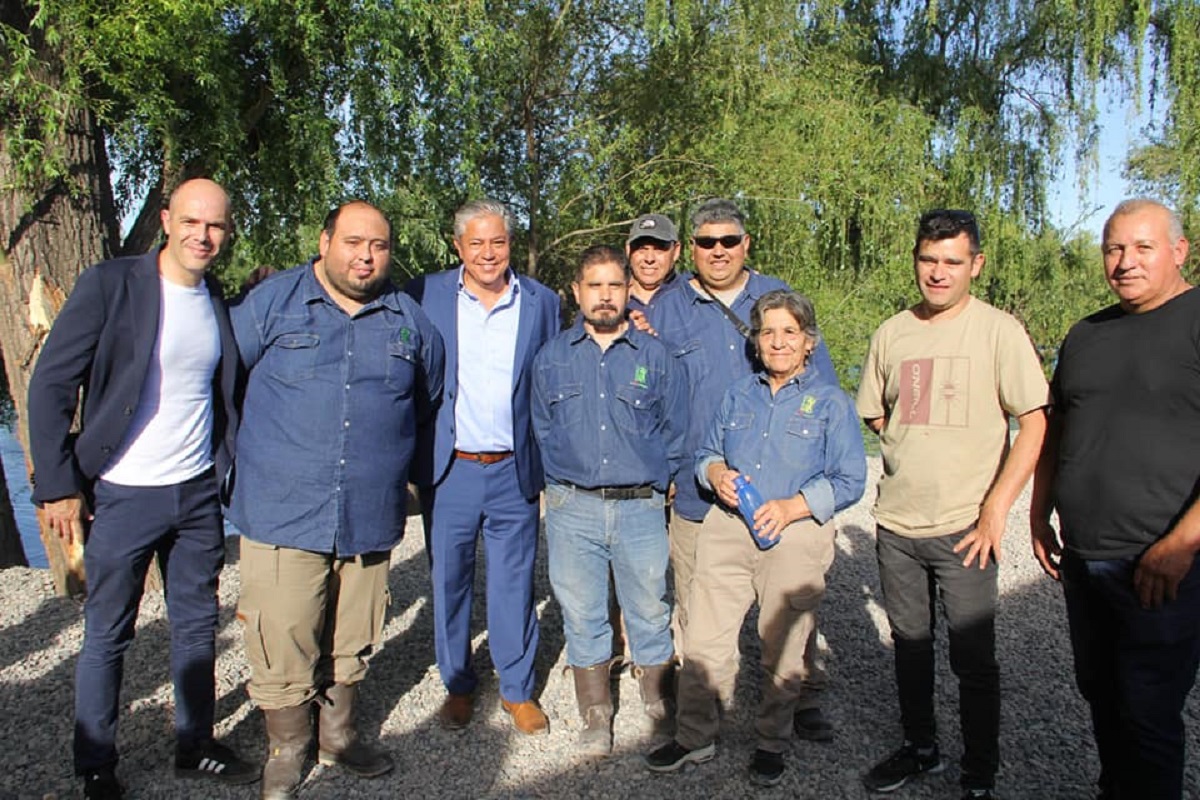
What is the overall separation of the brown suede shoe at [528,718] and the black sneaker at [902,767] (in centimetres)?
135

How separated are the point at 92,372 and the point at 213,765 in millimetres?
1564

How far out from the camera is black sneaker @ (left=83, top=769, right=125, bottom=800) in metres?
3.01

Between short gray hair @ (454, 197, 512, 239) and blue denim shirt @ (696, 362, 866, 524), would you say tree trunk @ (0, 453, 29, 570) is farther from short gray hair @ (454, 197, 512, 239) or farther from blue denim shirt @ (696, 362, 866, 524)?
blue denim shirt @ (696, 362, 866, 524)

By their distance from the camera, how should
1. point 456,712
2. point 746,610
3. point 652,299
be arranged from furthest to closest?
point 652,299
point 456,712
point 746,610

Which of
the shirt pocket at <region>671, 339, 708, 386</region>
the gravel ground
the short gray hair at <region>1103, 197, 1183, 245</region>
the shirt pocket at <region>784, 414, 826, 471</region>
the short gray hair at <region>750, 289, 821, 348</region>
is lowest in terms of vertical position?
the gravel ground

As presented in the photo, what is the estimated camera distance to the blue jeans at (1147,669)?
2.52 m

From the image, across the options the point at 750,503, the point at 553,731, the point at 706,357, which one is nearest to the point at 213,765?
the point at 553,731

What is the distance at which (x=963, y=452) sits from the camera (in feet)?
9.92

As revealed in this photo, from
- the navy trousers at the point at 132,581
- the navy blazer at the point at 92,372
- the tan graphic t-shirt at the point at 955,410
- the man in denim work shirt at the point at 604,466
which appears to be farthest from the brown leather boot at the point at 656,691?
the navy blazer at the point at 92,372

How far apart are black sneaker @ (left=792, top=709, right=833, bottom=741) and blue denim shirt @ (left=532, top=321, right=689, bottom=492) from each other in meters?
1.21

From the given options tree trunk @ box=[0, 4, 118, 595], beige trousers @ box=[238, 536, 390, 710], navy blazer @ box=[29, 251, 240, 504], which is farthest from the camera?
tree trunk @ box=[0, 4, 118, 595]

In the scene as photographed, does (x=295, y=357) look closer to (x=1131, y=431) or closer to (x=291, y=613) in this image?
(x=291, y=613)

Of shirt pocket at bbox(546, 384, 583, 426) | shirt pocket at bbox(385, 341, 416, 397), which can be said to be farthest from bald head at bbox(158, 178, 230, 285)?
shirt pocket at bbox(546, 384, 583, 426)

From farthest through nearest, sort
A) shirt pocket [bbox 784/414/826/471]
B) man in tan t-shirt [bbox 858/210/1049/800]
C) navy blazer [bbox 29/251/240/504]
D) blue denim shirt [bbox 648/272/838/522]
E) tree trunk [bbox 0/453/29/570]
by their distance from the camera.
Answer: tree trunk [bbox 0/453/29/570], blue denim shirt [bbox 648/272/838/522], shirt pocket [bbox 784/414/826/471], man in tan t-shirt [bbox 858/210/1049/800], navy blazer [bbox 29/251/240/504]
